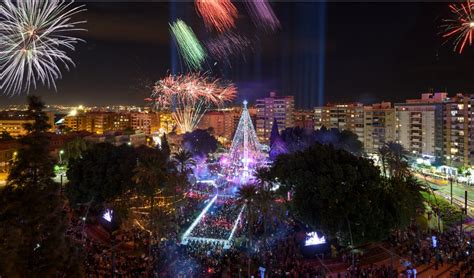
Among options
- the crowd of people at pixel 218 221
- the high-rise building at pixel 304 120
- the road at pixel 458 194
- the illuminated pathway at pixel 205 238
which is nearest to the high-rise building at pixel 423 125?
the road at pixel 458 194

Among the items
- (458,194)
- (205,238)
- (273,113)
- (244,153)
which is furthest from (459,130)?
(273,113)

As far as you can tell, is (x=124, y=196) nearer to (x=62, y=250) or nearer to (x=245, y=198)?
(x=245, y=198)

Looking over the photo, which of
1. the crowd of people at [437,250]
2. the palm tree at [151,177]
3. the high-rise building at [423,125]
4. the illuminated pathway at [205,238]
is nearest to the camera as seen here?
the crowd of people at [437,250]

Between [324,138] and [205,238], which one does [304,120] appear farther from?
[205,238]

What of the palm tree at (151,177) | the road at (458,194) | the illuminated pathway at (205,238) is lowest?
the road at (458,194)

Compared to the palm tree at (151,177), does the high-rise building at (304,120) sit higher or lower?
higher

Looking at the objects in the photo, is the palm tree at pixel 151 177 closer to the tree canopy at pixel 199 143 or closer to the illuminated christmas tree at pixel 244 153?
the illuminated christmas tree at pixel 244 153

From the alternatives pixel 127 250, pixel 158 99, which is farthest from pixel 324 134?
pixel 127 250

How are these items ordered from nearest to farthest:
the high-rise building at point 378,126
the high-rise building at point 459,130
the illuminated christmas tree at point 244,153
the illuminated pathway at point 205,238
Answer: the illuminated pathway at point 205,238 → the illuminated christmas tree at point 244,153 → the high-rise building at point 459,130 → the high-rise building at point 378,126
